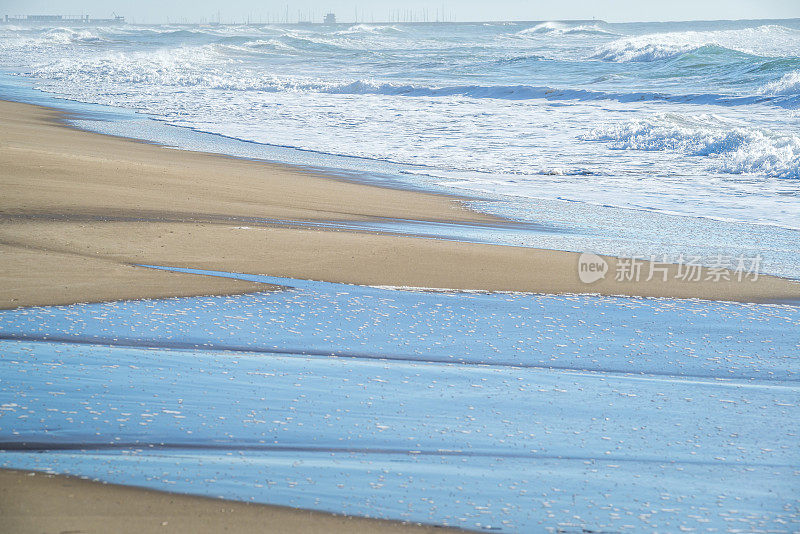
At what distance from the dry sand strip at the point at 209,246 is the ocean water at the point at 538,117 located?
180 cm

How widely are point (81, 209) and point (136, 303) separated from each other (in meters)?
1.95

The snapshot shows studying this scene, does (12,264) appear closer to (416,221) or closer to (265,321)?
(265,321)

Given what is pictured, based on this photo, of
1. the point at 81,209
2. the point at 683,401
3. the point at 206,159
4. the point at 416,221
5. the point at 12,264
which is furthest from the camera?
the point at 206,159

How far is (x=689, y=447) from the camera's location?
7.94ft

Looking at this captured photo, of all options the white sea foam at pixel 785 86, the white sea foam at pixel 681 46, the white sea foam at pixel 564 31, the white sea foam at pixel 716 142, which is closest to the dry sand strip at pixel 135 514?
the white sea foam at pixel 716 142

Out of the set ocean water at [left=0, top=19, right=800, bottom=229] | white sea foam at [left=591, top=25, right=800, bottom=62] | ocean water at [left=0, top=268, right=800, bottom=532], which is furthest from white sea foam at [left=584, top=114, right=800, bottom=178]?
white sea foam at [left=591, top=25, right=800, bottom=62]

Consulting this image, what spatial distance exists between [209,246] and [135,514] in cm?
291

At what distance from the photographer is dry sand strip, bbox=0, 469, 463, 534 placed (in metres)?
1.82

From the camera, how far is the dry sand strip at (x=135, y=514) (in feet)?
5.97

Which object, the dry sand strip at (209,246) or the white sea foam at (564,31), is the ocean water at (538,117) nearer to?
the dry sand strip at (209,246)

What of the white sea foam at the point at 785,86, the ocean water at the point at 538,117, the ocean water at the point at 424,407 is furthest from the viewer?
the white sea foam at the point at 785,86

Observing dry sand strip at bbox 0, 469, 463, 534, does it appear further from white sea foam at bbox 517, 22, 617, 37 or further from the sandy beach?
white sea foam at bbox 517, 22, 617, 37

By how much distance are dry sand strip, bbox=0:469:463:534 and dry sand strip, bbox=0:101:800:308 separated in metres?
1.70

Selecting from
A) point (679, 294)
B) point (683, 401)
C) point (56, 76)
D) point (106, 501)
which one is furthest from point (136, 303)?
point (56, 76)
